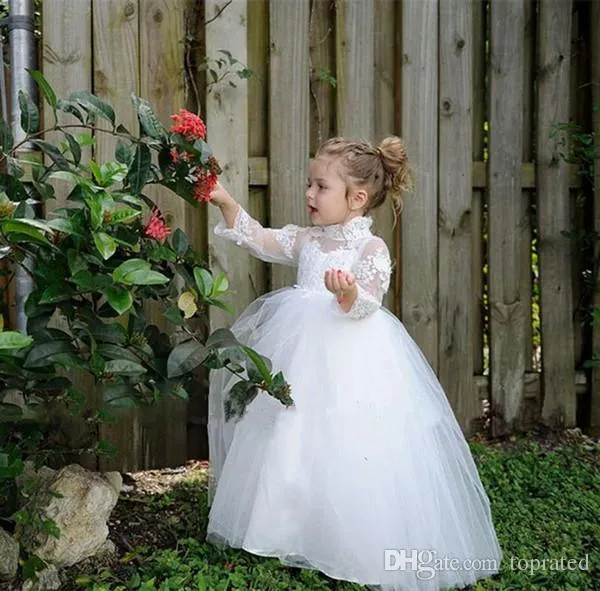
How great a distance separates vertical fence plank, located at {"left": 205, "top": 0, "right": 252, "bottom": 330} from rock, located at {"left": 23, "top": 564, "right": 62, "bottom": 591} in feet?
3.78

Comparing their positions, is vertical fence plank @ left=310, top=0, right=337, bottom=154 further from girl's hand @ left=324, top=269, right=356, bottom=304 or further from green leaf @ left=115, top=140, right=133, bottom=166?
green leaf @ left=115, top=140, right=133, bottom=166

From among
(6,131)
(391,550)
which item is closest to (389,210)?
(391,550)

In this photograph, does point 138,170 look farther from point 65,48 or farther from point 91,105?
point 65,48

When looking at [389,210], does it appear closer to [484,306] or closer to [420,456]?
[484,306]

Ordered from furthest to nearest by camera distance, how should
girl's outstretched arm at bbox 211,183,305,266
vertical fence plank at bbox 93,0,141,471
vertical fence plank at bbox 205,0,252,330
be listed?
vertical fence plank at bbox 205,0,252,330 < vertical fence plank at bbox 93,0,141,471 < girl's outstretched arm at bbox 211,183,305,266

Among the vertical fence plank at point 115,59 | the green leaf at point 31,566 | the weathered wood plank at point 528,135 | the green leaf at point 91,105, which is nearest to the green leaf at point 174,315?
the green leaf at point 91,105

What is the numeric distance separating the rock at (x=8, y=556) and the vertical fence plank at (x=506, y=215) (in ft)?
6.91

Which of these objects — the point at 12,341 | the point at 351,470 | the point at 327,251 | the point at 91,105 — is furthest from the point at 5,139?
the point at 351,470

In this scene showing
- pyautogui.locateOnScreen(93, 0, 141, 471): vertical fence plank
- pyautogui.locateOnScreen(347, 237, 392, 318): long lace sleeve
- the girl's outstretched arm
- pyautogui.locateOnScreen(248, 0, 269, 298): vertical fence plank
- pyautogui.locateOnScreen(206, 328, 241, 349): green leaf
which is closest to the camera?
pyautogui.locateOnScreen(206, 328, 241, 349): green leaf

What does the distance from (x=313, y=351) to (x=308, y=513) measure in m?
0.50

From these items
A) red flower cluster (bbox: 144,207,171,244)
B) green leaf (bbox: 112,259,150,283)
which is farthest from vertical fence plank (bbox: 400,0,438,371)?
green leaf (bbox: 112,259,150,283)

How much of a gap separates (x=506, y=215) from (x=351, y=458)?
1.53m

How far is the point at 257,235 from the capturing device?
284cm

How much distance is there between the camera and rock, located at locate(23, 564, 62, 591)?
228cm
